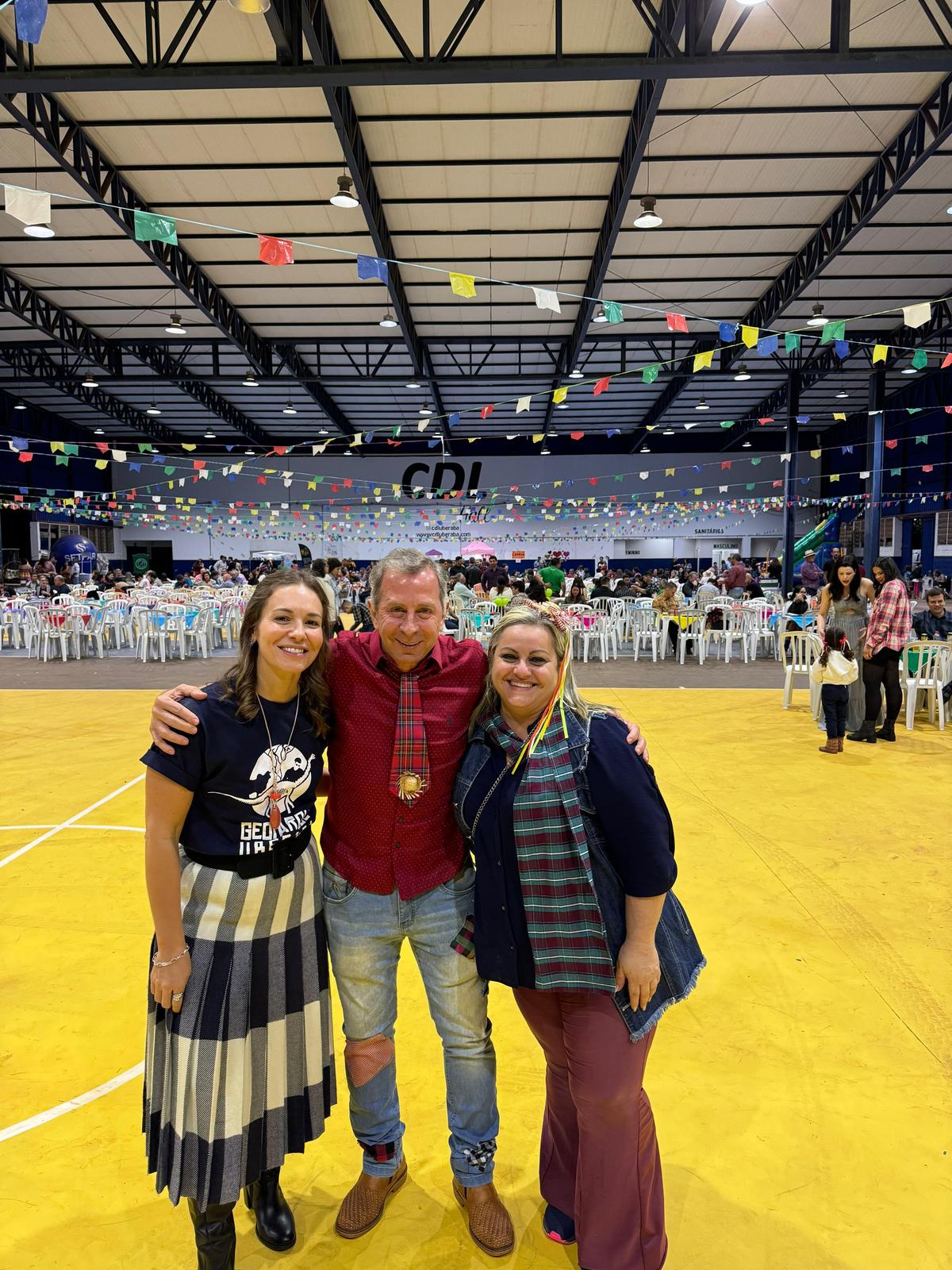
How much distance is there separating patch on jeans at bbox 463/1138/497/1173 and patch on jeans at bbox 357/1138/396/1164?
18 cm

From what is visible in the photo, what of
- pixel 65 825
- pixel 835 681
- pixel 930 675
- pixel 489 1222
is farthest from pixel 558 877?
pixel 930 675

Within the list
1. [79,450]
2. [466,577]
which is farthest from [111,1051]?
[79,450]

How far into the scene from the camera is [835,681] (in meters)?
5.62

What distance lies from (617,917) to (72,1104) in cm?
165

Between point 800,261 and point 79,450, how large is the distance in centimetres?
2190

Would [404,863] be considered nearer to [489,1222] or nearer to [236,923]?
[236,923]

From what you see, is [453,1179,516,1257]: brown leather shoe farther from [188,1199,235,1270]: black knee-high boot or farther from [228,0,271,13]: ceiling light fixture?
[228,0,271,13]: ceiling light fixture

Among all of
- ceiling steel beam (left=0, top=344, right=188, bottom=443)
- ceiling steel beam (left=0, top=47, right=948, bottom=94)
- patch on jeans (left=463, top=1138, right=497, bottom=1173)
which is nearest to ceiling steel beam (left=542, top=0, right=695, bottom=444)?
ceiling steel beam (left=0, top=47, right=948, bottom=94)

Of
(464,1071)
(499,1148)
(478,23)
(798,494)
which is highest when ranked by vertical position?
(478,23)

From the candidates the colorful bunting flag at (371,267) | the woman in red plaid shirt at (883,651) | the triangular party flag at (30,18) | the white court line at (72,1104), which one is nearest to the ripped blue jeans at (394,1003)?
the white court line at (72,1104)

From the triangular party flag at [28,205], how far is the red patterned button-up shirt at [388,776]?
188 inches

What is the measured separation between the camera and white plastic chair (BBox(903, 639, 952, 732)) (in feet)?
21.4

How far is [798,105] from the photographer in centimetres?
760

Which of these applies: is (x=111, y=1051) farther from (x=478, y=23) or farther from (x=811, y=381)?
(x=811, y=381)
